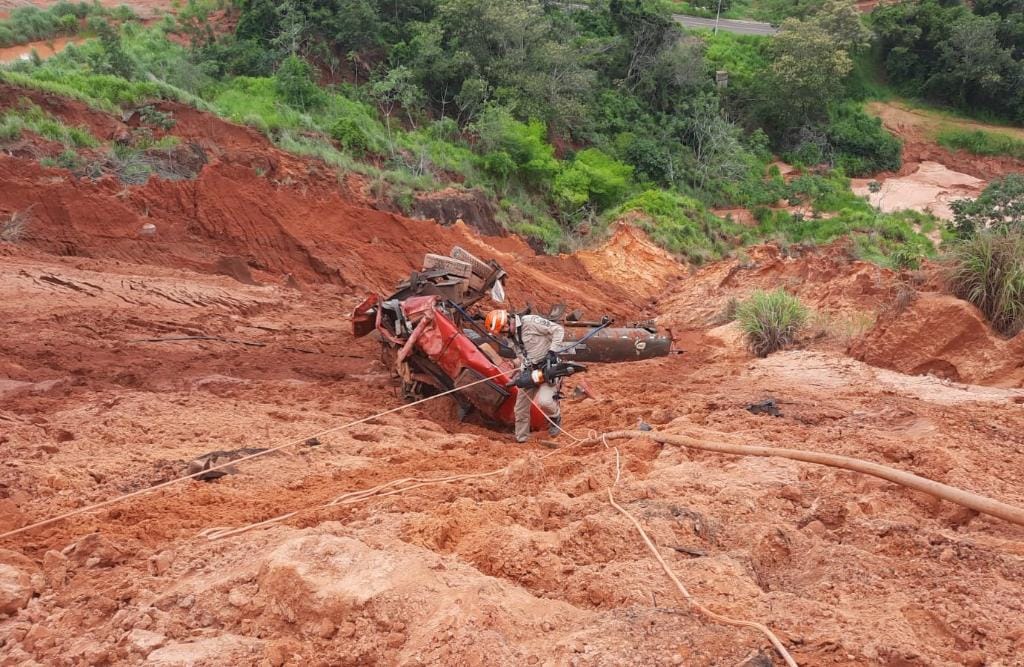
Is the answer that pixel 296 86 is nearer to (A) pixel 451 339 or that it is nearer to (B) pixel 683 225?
(B) pixel 683 225

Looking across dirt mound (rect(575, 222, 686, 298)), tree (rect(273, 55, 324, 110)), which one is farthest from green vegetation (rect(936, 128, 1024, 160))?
tree (rect(273, 55, 324, 110))

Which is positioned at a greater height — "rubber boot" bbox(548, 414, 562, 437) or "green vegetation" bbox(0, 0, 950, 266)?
"green vegetation" bbox(0, 0, 950, 266)

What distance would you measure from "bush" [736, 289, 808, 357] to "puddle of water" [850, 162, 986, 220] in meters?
18.6

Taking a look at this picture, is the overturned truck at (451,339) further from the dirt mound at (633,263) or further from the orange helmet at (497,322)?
the dirt mound at (633,263)

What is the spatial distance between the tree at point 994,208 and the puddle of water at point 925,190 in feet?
21.8

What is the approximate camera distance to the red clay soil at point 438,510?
11.1 ft

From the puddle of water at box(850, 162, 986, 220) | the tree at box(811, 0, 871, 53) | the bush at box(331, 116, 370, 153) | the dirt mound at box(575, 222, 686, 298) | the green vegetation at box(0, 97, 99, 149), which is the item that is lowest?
the dirt mound at box(575, 222, 686, 298)

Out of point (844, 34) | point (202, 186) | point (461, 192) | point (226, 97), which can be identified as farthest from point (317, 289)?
point (844, 34)

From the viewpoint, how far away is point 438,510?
4824mm

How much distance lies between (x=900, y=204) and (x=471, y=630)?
28756 millimetres

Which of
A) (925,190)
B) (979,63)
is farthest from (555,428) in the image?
(979,63)

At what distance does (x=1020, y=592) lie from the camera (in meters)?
3.64

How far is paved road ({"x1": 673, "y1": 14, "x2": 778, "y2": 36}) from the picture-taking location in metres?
37.2

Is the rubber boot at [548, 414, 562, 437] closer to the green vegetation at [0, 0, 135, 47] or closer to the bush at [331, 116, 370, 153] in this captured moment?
the bush at [331, 116, 370, 153]
